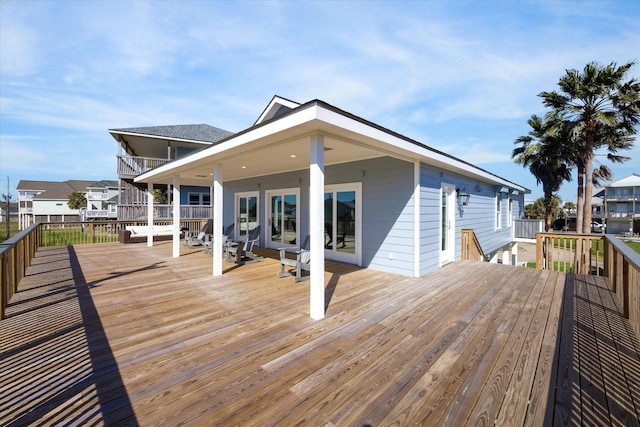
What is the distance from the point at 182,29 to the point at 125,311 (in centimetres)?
793

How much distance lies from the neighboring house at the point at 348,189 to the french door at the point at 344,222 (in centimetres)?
2

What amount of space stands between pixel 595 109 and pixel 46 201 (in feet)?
183

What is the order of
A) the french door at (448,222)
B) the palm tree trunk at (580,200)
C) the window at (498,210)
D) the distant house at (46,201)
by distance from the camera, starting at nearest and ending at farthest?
the french door at (448,222), the window at (498,210), the palm tree trunk at (580,200), the distant house at (46,201)

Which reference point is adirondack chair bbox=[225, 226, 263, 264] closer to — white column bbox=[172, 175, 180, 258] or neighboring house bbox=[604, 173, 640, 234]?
white column bbox=[172, 175, 180, 258]

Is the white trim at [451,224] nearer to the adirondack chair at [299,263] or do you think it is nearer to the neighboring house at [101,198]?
the adirondack chair at [299,263]

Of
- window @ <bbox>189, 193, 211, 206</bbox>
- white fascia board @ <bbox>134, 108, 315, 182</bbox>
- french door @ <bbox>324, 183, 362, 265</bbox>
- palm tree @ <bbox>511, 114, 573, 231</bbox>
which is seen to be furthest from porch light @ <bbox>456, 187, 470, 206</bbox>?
window @ <bbox>189, 193, 211, 206</bbox>

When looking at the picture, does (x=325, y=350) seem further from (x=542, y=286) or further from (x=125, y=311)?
(x=542, y=286)

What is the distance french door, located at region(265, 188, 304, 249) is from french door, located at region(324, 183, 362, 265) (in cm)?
125

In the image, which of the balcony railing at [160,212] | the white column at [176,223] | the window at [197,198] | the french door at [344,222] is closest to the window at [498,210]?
the french door at [344,222]

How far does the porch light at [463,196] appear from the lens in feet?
23.9

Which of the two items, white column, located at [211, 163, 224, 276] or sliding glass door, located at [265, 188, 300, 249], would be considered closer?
white column, located at [211, 163, 224, 276]

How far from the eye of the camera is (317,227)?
3.40 meters

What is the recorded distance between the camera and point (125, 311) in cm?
356

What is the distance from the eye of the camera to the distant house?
3650 cm
